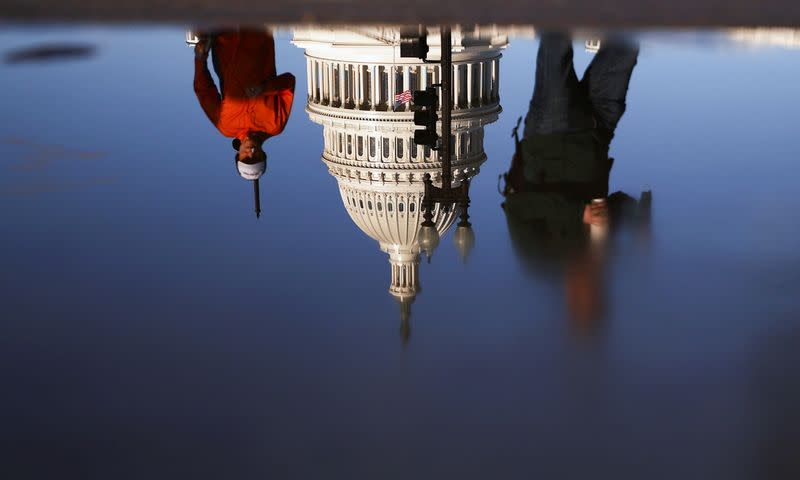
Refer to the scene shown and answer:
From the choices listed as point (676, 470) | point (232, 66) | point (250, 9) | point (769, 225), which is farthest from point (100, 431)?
point (250, 9)

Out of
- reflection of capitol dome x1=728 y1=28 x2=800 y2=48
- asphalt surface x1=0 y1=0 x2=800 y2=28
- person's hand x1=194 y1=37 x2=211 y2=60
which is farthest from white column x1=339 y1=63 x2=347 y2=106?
person's hand x1=194 y1=37 x2=211 y2=60

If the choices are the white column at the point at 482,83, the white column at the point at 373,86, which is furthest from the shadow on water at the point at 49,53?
the white column at the point at 373,86

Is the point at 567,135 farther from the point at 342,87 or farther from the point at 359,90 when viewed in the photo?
the point at 359,90

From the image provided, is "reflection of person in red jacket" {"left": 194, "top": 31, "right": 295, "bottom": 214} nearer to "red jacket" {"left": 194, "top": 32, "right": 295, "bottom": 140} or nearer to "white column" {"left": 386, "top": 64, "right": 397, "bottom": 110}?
"red jacket" {"left": 194, "top": 32, "right": 295, "bottom": 140}

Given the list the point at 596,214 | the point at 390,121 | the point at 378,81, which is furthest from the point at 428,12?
the point at 378,81

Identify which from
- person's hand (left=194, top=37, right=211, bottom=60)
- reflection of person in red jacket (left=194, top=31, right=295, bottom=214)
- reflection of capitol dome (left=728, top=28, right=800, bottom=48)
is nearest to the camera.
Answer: reflection of person in red jacket (left=194, top=31, right=295, bottom=214)

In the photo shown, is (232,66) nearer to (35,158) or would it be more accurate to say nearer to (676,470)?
(35,158)

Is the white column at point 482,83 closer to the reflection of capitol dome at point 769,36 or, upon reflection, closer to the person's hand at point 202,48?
A: the person's hand at point 202,48
